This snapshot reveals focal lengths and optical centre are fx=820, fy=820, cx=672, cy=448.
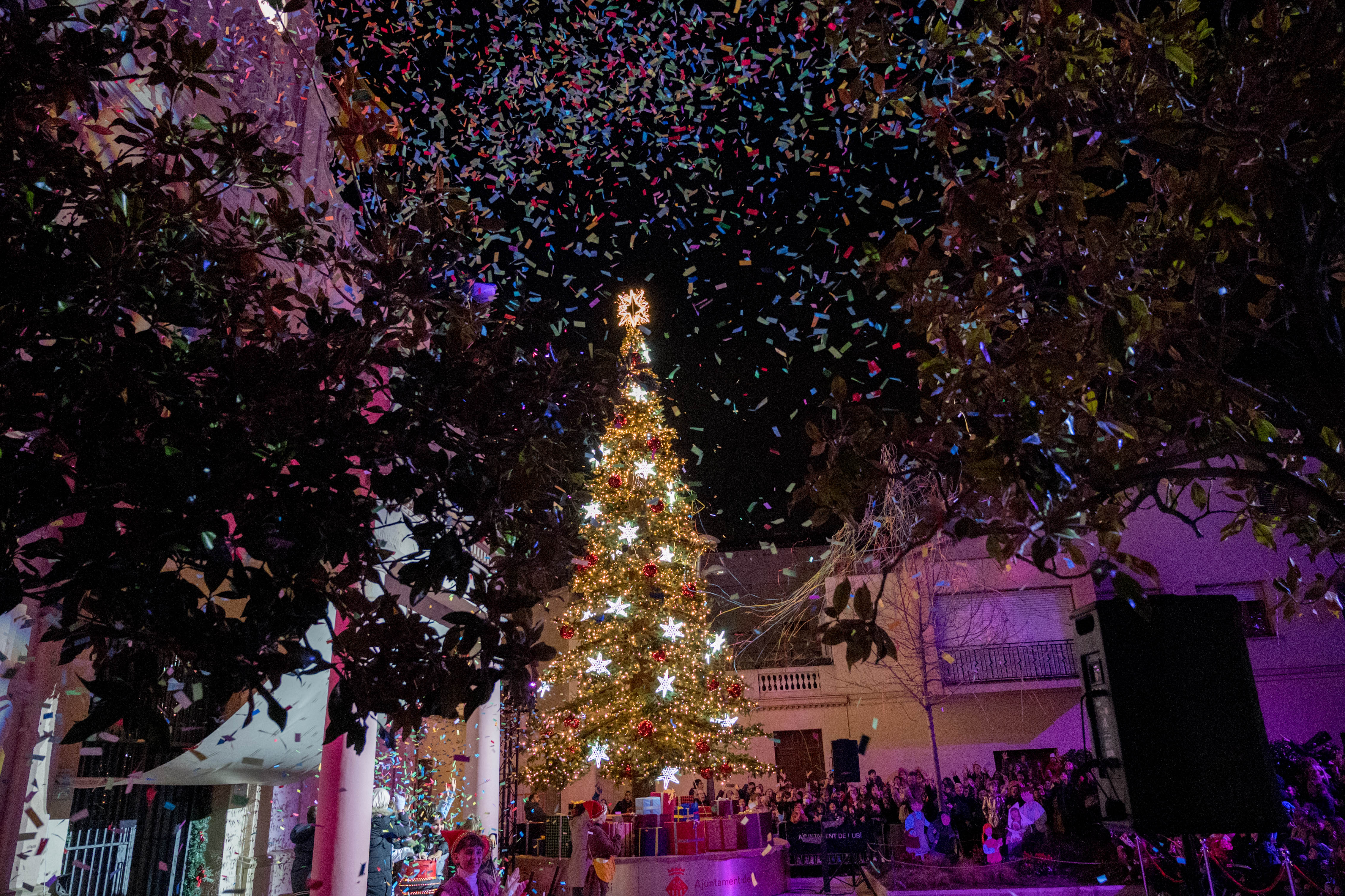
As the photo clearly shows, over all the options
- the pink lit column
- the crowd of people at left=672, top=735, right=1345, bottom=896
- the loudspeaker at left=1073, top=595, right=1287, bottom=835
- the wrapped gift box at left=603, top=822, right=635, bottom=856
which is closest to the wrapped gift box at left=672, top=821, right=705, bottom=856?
the wrapped gift box at left=603, top=822, right=635, bottom=856

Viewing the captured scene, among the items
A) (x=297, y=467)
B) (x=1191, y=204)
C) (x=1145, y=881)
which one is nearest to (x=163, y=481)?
Answer: (x=297, y=467)

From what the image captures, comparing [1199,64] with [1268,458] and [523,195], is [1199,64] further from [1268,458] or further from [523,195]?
[523,195]

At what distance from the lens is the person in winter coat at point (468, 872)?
217 inches

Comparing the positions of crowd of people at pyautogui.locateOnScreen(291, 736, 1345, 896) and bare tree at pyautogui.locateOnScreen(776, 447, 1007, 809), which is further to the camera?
bare tree at pyautogui.locateOnScreen(776, 447, 1007, 809)

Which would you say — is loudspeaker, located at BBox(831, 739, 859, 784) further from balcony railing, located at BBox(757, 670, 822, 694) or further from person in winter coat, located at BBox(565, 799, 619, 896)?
balcony railing, located at BBox(757, 670, 822, 694)

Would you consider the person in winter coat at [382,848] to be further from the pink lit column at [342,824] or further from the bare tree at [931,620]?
the bare tree at [931,620]

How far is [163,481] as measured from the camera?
86.3 inches

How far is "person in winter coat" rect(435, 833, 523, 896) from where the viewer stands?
5.52 metres

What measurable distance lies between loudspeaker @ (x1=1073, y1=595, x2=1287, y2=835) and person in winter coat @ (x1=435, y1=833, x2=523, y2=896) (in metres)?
5.06

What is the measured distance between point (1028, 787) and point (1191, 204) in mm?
13652

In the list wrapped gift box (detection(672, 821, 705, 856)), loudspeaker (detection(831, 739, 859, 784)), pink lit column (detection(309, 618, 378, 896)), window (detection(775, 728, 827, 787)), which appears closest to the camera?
pink lit column (detection(309, 618, 378, 896))

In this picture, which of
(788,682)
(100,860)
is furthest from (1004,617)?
(100,860)

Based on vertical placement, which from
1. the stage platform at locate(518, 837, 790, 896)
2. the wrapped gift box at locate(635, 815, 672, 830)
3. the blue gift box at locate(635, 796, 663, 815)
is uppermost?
the blue gift box at locate(635, 796, 663, 815)

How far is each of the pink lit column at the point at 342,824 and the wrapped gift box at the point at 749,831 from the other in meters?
7.27
